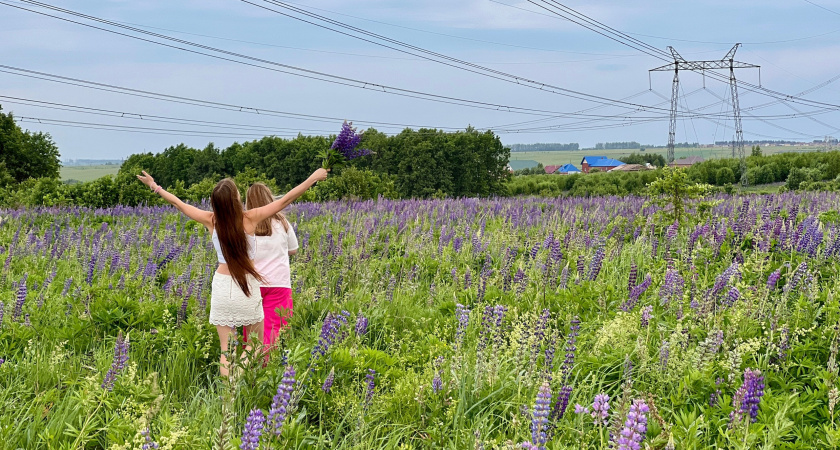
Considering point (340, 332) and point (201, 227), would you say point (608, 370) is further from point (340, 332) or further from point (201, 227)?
point (201, 227)

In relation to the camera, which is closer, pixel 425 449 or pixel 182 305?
pixel 425 449

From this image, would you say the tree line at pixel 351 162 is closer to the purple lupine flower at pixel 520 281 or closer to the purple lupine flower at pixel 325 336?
the purple lupine flower at pixel 520 281

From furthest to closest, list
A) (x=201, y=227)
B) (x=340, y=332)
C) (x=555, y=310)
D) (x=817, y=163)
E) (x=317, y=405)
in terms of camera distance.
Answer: (x=817, y=163), (x=201, y=227), (x=555, y=310), (x=340, y=332), (x=317, y=405)

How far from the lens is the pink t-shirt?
5504mm

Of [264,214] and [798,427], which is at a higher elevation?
[264,214]

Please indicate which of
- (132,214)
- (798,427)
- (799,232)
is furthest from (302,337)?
(132,214)

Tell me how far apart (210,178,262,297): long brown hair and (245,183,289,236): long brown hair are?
1.29ft

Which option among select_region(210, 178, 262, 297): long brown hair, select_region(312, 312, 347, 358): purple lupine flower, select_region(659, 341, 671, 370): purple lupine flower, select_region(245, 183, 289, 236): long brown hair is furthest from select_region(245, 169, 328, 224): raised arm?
select_region(659, 341, 671, 370): purple lupine flower

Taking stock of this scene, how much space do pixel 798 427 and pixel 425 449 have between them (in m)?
2.28

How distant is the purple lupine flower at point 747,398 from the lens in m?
3.20

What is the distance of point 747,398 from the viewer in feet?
11.6

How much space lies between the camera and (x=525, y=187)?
10094 centimetres

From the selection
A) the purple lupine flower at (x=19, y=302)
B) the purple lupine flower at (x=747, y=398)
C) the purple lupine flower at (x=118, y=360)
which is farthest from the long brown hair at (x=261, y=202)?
the purple lupine flower at (x=747, y=398)

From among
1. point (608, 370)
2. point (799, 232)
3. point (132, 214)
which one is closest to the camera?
point (608, 370)
